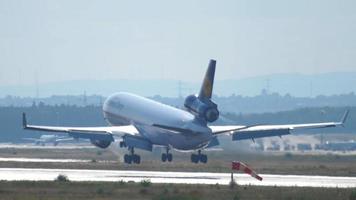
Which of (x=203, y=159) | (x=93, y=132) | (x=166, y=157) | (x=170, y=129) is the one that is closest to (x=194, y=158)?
(x=203, y=159)

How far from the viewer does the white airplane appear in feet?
352

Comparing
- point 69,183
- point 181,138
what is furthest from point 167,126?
point 69,183

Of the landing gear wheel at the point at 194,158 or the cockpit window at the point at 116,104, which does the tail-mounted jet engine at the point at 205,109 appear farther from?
the cockpit window at the point at 116,104

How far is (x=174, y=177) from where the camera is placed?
9275 centimetres

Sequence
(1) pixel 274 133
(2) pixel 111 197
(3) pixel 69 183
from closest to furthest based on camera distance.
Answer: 1. (2) pixel 111 197
2. (3) pixel 69 183
3. (1) pixel 274 133

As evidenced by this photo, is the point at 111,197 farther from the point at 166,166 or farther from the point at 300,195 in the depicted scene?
the point at 166,166

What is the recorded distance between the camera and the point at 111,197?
72.1 metres

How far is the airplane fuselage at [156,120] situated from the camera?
108 metres

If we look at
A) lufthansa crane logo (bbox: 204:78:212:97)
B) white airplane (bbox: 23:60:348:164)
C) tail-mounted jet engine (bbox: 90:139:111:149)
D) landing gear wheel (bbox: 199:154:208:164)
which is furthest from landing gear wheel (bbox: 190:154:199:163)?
tail-mounted jet engine (bbox: 90:139:111:149)

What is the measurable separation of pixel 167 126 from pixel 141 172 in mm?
10932

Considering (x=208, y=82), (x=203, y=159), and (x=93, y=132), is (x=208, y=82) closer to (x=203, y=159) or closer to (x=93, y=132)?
(x=203, y=159)

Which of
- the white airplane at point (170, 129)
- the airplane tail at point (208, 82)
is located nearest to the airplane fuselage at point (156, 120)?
the white airplane at point (170, 129)

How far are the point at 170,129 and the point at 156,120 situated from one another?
18.0ft

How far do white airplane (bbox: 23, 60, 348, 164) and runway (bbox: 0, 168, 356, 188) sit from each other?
787 centimetres
